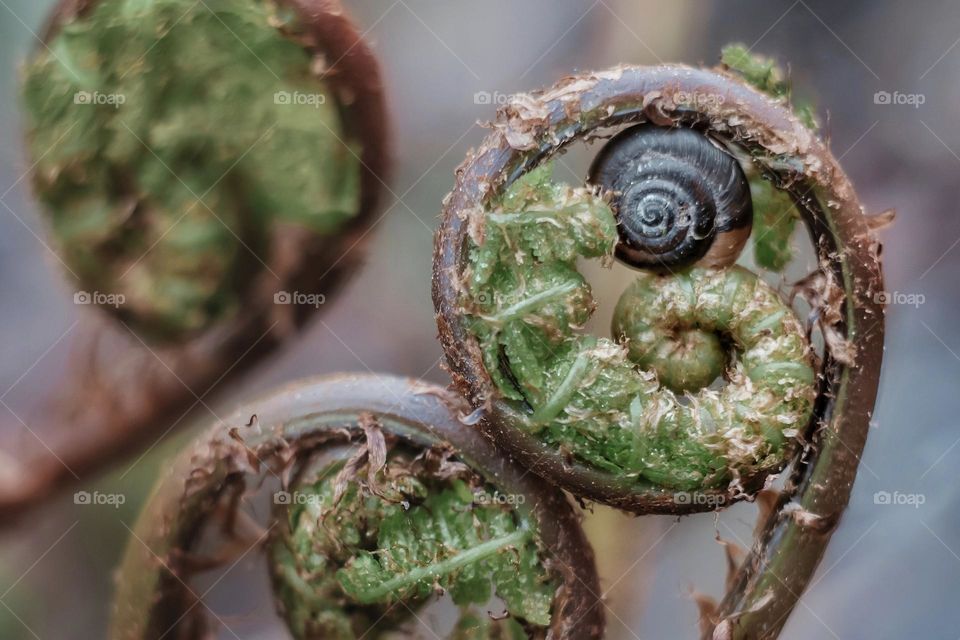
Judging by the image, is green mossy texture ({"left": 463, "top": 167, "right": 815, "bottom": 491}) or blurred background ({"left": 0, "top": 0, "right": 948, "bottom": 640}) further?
blurred background ({"left": 0, "top": 0, "right": 948, "bottom": 640})

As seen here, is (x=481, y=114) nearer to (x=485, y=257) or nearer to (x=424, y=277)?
(x=424, y=277)

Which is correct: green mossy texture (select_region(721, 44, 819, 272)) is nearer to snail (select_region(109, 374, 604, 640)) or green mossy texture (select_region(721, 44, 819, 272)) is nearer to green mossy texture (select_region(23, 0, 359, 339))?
snail (select_region(109, 374, 604, 640))

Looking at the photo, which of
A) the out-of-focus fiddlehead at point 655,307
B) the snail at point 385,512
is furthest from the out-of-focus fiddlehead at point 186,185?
the out-of-focus fiddlehead at point 655,307

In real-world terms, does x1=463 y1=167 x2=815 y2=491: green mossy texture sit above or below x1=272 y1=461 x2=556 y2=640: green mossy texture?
above

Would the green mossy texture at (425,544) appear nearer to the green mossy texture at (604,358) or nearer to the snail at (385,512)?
the snail at (385,512)

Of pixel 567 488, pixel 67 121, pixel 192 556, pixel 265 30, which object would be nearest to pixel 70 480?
pixel 192 556

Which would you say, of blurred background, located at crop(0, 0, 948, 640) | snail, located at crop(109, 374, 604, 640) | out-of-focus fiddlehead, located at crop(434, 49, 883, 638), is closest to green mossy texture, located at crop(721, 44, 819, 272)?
out-of-focus fiddlehead, located at crop(434, 49, 883, 638)

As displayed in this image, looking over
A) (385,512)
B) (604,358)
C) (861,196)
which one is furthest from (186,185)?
(861,196)
